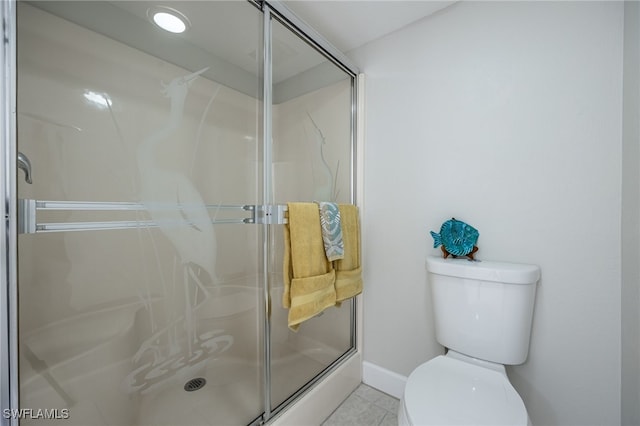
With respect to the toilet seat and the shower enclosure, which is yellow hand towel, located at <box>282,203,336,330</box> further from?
the toilet seat

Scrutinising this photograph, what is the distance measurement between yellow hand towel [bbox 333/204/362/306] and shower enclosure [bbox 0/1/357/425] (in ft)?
1.10

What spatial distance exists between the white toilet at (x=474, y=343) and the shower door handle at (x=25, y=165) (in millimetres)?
1228

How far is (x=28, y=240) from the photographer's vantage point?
0.66m

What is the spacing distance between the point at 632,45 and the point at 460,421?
4.57ft

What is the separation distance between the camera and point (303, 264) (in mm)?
1160

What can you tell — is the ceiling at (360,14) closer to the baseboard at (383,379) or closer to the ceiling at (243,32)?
the ceiling at (243,32)

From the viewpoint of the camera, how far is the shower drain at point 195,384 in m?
0.95

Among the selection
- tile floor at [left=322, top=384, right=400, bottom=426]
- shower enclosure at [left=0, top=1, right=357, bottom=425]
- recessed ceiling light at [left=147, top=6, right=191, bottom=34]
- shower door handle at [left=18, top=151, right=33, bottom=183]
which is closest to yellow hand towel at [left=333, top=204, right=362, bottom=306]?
shower enclosure at [left=0, top=1, right=357, bottom=425]

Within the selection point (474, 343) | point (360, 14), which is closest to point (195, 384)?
point (474, 343)

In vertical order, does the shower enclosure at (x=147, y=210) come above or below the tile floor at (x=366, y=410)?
above

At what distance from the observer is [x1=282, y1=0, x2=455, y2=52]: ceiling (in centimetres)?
131

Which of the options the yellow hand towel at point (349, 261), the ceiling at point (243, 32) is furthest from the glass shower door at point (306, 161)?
the yellow hand towel at point (349, 261)

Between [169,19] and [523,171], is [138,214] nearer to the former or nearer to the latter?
[169,19]

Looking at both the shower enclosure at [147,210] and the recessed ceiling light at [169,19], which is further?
the recessed ceiling light at [169,19]
